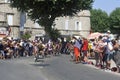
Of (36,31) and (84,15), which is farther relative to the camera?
(84,15)

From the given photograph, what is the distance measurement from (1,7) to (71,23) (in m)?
20.7

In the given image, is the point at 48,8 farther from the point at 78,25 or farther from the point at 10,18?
the point at 78,25

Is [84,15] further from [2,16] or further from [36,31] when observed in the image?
[2,16]

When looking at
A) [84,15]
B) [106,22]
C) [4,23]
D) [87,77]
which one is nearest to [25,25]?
[4,23]

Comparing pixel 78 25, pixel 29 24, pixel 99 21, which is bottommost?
pixel 78 25

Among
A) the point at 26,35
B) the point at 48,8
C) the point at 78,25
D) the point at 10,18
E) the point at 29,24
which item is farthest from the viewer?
the point at 78,25

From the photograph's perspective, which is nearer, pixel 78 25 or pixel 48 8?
pixel 48 8

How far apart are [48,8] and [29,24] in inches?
1201

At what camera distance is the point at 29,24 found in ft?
278

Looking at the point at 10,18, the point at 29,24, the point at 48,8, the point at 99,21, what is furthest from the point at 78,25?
the point at 48,8

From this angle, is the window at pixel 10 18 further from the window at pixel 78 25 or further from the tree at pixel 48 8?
the tree at pixel 48 8

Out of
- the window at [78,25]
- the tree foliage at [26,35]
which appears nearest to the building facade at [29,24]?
the window at [78,25]

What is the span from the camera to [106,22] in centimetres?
11862

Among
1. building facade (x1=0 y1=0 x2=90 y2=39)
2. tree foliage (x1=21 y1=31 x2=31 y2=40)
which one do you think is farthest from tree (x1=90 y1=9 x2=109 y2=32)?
tree foliage (x1=21 y1=31 x2=31 y2=40)
